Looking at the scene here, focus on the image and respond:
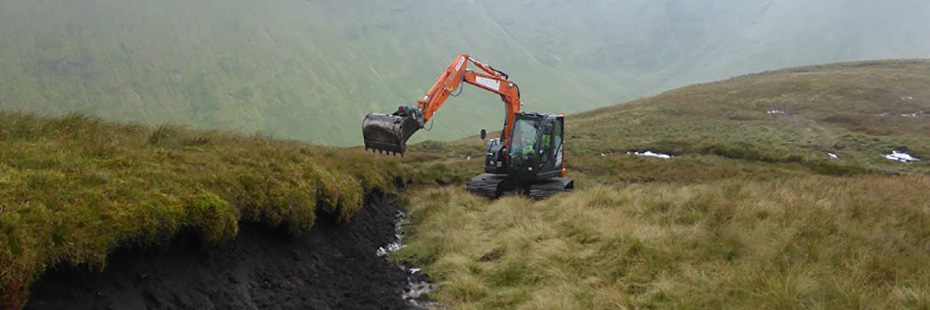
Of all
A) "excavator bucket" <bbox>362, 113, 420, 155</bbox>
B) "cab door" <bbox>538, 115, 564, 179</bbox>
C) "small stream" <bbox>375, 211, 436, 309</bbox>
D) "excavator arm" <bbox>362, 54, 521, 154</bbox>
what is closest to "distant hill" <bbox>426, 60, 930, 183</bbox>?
"excavator arm" <bbox>362, 54, 521, 154</bbox>

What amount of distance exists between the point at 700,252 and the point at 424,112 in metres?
12.0

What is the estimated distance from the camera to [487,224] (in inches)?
516

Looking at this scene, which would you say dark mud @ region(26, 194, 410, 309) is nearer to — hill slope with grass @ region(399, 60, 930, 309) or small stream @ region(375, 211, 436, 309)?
small stream @ region(375, 211, 436, 309)

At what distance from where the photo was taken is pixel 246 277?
7.52 meters

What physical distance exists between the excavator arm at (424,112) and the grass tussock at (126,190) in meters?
5.47

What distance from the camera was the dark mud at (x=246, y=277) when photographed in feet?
18.1

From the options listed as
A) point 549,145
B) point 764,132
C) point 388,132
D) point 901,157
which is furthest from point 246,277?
point 764,132

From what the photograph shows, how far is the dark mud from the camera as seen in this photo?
18.1 feet

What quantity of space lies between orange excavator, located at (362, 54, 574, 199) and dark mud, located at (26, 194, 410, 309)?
21.3 ft

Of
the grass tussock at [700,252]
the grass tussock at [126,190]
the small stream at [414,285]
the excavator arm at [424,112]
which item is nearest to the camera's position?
the grass tussock at [126,190]

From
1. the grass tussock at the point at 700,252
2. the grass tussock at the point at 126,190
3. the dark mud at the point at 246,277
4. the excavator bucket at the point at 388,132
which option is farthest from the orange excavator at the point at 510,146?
the dark mud at the point at 246,277

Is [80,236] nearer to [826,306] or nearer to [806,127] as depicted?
[826,306]

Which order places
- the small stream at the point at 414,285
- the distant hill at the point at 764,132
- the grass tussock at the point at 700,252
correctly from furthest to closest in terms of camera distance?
the distant hill at the point at 764,132, the small stream at the point at 414,285, the grass tussock at the point at 700,252

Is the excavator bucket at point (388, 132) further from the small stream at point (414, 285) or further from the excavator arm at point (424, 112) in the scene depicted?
the small stream at point (414, 285)
